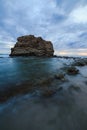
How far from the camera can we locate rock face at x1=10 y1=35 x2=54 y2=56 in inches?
2596

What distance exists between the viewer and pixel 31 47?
225 feet

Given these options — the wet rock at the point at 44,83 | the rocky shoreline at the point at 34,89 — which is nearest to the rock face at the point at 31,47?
the rocky shoreline at the point at 34,89

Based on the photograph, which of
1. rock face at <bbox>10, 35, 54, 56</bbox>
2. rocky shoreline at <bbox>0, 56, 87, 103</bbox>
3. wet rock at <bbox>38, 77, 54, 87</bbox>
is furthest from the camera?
rock face at <bbox>10, 35, 54, 56</bbox>

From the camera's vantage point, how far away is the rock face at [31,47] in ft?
216

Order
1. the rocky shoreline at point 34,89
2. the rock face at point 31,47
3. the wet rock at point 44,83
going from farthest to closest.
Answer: the rock face at point 31,47 → the wet rock at point 44,83 → the rocky shoreline at point 34,89

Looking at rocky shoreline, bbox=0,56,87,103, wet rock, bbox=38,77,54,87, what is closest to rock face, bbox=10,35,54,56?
rocky shoreline, bbox=0,56,87,103

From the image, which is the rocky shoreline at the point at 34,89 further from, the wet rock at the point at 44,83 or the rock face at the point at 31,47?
the rock face at the point at 31,47

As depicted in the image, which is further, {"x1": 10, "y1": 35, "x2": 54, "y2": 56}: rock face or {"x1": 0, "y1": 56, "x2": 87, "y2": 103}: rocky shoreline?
{"x1": 10, "y1": 35, "x2": 54, "y2": 56}: rock face

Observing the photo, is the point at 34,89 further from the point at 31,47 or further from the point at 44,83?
the point at 31,47

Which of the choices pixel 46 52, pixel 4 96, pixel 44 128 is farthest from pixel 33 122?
pixel 46 52

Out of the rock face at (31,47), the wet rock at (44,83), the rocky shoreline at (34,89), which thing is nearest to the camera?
the rocky shoreline at (34,89)

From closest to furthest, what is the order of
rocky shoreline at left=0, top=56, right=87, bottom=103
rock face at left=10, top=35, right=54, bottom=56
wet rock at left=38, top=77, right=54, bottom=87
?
rocky shoreline at left=0, top=56, right=87, bottom=103 < wet rock at left=38, top=77, right=54, bottom=87 < rock face at left=10, top=35, right=54, bottom=56

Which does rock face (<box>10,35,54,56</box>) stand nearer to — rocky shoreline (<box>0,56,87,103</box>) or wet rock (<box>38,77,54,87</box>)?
rocky shoreline (<box>0,56,87,103</box>)

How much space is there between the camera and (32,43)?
70.2 m
